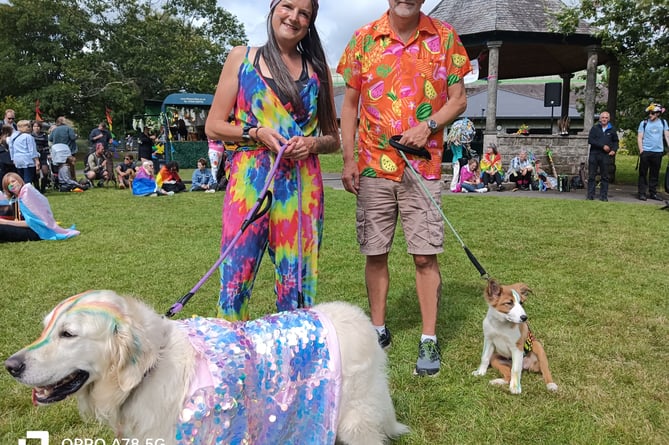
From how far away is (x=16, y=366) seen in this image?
169 centimetres

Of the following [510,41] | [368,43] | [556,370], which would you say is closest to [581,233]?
[556,370]

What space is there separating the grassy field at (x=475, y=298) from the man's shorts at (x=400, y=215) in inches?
35.9

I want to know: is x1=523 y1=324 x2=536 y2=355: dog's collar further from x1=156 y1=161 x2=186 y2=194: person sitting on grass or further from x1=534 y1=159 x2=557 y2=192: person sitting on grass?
x1=156 y1=161 x2=186 y2=194: person sitting on grass

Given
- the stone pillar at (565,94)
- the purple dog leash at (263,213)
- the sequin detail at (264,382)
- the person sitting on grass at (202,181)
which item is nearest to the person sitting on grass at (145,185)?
the person sitting on grass at (202,181)

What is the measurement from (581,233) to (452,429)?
261 inches

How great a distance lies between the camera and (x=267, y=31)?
2766 mm

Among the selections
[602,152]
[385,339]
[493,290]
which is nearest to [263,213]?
[385,339]

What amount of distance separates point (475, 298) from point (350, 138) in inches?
97.0

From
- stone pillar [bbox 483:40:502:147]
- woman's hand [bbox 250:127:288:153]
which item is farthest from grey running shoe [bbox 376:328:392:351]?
stone pillar [bbox 483:40:502:147]

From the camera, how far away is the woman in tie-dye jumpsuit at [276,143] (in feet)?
8.83

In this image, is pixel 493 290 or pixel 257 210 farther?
pixel 493 290

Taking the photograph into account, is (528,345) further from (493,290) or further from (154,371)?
(154,371)

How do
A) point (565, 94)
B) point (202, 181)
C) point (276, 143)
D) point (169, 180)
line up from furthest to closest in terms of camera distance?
point (565, 94) → point (202, 181) → point (169, 180) → point (276, 143)

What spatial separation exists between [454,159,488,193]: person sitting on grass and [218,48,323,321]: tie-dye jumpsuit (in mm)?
12474
